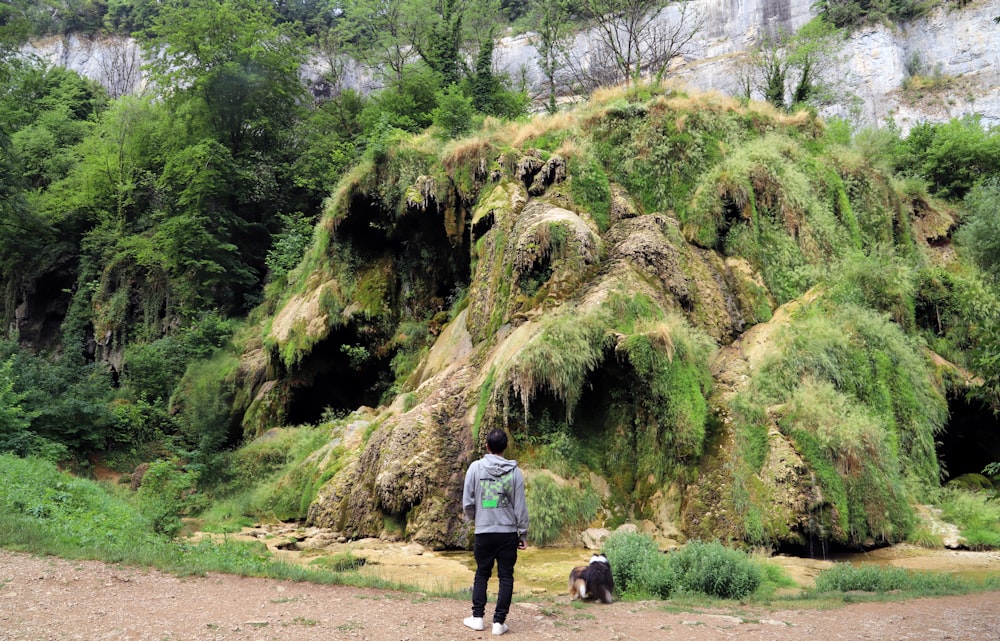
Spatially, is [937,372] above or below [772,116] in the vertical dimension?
below

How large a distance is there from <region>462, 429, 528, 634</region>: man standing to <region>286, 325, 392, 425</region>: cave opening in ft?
46.6

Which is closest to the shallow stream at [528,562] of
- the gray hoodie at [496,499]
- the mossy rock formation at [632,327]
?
the mossy rock formation at [632,327]

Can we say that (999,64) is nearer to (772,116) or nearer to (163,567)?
(772,116)

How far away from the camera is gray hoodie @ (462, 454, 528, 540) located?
538 cm

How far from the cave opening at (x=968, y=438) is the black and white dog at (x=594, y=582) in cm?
1098

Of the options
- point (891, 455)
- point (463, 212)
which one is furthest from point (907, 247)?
point (463, 212)

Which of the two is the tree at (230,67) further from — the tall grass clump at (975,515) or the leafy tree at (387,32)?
the tall grass clump at (975,515)

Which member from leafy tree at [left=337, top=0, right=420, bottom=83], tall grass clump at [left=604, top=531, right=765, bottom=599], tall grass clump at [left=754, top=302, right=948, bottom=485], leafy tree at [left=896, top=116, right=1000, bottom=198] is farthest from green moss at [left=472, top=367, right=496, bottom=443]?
leafy tree at [left=337, top=0, right=420, bottom=83]

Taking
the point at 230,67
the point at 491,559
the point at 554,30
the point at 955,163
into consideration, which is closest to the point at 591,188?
the point at 491,559

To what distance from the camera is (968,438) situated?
14703mm

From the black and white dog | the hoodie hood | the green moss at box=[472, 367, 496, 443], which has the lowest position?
the black and white dog

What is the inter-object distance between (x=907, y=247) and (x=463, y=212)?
13.2m

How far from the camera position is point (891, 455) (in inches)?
440

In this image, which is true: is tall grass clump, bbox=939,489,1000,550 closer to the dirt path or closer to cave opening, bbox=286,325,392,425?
the dirt path
